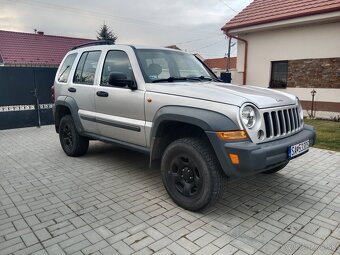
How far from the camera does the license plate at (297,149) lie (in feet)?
10.8

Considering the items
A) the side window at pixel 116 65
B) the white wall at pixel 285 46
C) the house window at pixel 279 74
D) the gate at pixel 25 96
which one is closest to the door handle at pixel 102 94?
the side window at pixel 116 65

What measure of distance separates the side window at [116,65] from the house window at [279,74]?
863 centimetres

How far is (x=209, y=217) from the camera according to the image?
3.33m

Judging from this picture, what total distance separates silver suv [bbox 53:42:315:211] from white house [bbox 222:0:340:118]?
6.91 metres

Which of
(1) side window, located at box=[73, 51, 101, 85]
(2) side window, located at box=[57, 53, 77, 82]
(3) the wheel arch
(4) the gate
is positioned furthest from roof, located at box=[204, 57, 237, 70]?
(3) the wheel arch

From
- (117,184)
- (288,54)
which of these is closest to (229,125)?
(117,184)

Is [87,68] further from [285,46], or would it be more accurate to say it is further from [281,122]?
[285,46]

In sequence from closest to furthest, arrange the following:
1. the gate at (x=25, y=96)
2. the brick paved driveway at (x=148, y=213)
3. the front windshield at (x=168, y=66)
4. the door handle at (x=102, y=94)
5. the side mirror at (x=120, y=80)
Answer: the brick paved driveway at (x=148, y=213)
the side mirror at (x=120, y=80)
the front windshield at (x=168, y=66)
the door handle at (x=102, y=94)
the gate at (x=25, y=96)

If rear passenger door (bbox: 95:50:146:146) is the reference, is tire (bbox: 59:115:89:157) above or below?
below

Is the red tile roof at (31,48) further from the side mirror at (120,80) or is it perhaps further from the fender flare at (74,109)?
the side mirror at (120,80)

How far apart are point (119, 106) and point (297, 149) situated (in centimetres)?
243

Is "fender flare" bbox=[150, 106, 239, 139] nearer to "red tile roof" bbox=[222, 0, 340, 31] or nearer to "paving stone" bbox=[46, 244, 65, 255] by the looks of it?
"paving stone" bbox=[46, 244, 65, 255]

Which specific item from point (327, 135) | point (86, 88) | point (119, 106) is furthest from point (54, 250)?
point (327, 135)

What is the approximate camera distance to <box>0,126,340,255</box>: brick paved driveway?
2.78 metres
